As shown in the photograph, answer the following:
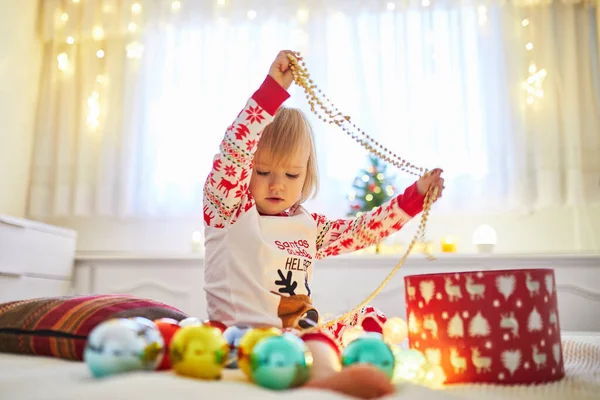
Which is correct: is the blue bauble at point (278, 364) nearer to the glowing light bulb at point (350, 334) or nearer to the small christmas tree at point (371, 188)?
the glowing light bulb at point (350, 334)

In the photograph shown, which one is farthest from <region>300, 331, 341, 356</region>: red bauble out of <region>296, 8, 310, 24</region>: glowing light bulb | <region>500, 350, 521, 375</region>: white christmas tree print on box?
<region>296, 8, 310, 24</region>: glowing light bulb

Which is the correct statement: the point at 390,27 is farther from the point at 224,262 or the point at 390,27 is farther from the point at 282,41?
the point at 224,262

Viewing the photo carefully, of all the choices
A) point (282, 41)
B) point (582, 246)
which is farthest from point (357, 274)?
point (282, 41)

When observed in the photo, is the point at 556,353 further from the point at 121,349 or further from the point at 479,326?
the point at 121,349

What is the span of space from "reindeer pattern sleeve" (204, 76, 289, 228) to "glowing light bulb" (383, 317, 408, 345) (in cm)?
37

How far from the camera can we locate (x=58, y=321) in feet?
2.99

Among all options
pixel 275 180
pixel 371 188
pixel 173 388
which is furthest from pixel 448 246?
pixel 173 388

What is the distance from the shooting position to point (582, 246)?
2.46 m

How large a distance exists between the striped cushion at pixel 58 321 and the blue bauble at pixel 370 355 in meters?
0.45

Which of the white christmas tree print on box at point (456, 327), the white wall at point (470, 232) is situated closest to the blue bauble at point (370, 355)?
the white christmas tree print on box at point (456, 327)

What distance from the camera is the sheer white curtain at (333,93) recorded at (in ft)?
8.08

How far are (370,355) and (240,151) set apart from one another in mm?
481

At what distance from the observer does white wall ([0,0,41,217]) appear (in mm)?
2625

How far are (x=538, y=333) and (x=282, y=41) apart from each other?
2260 millimetres
